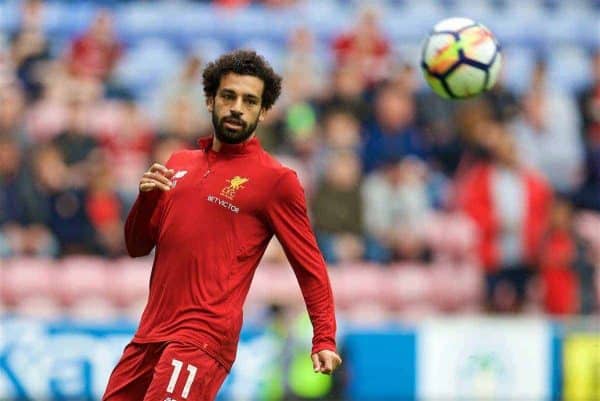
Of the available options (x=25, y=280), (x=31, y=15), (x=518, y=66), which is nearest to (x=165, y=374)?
(x=25, y=280)

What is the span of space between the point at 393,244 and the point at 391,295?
44 cm

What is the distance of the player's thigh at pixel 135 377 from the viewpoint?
203 inches

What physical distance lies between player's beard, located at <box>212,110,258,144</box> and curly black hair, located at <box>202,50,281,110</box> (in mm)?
127

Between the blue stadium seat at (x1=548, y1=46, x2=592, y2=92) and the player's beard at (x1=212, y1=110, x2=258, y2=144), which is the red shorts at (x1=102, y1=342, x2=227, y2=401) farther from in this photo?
the blue stadium seat at (x1=548, y1=46, x2=592, y2=92)

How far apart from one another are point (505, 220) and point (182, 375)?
6508 mm

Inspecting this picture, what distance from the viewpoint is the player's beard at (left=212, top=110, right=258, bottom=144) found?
17.0 feet

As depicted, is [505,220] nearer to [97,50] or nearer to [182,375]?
[97,50]

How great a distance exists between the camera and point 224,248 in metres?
5.17

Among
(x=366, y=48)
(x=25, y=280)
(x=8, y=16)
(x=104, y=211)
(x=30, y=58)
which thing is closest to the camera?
(x=25, y=280)

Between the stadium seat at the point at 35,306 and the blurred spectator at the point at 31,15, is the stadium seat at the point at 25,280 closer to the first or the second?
the stadium seat at the point at 35,306

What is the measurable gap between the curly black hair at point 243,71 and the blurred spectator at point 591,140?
7.50 meters

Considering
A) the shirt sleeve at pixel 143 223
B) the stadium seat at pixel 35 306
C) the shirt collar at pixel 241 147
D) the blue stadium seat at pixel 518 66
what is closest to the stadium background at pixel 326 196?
the stadium seat at pixel 35 306

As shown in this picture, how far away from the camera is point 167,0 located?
1338cm

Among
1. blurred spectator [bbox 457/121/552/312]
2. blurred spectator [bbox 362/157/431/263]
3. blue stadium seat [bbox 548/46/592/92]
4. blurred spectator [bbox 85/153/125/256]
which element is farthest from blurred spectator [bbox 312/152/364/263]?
blue stadium seat [bbox 548/46/592/92]
